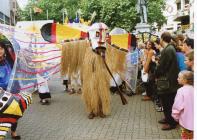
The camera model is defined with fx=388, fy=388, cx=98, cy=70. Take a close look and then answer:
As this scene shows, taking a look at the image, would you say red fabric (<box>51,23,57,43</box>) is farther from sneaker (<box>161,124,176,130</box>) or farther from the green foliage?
the green foliage

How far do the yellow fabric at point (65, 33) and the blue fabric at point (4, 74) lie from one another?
2337 mm

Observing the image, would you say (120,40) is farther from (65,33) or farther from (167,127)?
(167,127)

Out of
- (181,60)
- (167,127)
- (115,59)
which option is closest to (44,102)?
(115,59)

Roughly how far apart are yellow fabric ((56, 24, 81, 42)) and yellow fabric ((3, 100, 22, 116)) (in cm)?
311

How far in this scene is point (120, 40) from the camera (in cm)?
850

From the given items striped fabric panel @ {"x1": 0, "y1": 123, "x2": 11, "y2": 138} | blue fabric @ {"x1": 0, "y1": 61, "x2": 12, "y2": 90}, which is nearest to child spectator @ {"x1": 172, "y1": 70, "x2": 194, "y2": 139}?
striped fabric panel @ {"x1": 0, "y1": 123, "x2": 11, "y2": 138}

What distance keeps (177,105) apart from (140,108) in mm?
3558

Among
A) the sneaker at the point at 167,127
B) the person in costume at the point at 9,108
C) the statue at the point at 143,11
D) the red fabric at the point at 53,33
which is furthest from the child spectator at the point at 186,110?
the statue at the point at 143,11

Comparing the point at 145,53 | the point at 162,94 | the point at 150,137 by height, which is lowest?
the point at 150,137

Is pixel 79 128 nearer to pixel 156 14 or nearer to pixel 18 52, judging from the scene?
pixel 18 52

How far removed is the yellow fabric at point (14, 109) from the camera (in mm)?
4930

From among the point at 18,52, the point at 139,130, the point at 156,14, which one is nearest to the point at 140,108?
the point at 139,130

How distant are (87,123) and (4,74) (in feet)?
7.06

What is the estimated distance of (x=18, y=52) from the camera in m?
6.17
